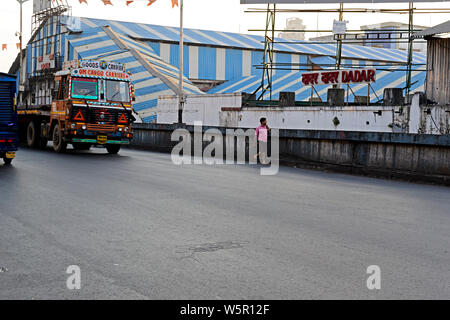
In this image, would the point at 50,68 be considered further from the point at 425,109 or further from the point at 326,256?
the point at 326,256

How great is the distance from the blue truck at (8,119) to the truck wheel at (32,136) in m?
7.57

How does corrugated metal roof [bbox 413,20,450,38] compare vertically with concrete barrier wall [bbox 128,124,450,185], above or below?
above

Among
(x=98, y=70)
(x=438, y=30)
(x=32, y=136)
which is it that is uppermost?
(x=438, y=30)

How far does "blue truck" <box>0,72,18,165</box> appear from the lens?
1566 centimetres

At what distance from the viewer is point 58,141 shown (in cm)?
2150

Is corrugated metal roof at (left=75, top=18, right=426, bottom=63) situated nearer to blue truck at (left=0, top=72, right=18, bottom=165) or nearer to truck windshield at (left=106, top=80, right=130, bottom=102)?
truck windshield at (left=106, top=80, right=130, bottom=102)

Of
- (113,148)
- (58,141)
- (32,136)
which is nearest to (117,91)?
(113,148)

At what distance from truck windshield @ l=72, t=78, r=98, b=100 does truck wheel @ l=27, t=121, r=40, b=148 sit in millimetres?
4314

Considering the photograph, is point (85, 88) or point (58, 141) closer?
point (85, 88)

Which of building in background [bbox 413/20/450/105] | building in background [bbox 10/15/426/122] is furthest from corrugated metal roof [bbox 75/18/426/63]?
building in background [bbox 413/20/450/105]

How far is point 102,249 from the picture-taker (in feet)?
20.6

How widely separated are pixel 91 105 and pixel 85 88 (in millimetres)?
656

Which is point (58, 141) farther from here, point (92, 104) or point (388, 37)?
point (388, 37)
